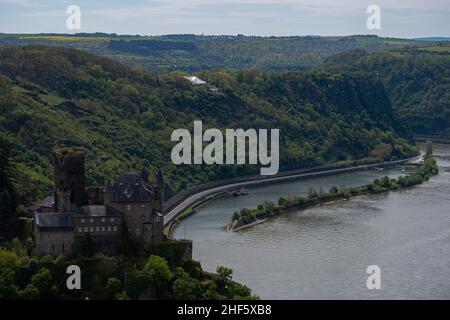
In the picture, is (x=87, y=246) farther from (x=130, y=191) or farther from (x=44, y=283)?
(x=130, y=191)

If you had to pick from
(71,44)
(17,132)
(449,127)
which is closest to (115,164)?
(17,132)

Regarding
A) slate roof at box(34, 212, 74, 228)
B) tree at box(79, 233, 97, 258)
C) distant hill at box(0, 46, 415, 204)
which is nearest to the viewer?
slate roof at box(34, 212, 74, 228)

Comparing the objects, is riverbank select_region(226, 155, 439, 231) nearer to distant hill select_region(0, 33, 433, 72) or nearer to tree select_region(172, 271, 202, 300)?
tree select_region(172, 271, 202, 300)
